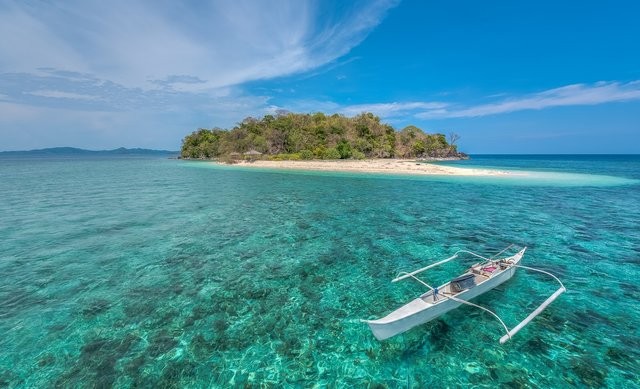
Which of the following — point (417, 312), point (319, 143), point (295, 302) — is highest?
point (319, 143)

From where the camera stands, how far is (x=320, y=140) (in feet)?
319

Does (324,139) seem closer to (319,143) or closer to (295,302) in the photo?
(319,143)

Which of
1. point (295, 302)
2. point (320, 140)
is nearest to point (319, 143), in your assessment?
point (320, 140)

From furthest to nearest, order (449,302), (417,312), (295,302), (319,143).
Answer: (319,143), (295,302), (449,302), (417,312)

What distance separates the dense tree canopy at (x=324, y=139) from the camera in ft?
311

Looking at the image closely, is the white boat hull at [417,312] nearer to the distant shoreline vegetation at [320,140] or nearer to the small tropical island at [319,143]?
the small tropical island at [319,143]

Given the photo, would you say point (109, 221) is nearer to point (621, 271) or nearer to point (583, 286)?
point (583, 286)

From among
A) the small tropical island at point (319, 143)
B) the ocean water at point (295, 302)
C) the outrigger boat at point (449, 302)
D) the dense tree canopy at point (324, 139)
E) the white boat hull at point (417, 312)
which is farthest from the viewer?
the dense tree canopy at point (324, 139)

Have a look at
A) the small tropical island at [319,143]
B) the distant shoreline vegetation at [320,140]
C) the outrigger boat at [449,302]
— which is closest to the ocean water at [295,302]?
the outrigger boat at [449,302]

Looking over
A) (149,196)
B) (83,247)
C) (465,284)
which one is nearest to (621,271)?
(465,284)

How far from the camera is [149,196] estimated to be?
3291 cm

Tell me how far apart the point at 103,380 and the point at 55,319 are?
4289 mm

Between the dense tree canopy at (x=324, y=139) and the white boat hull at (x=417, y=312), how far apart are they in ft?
267

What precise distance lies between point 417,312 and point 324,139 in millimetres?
92214
